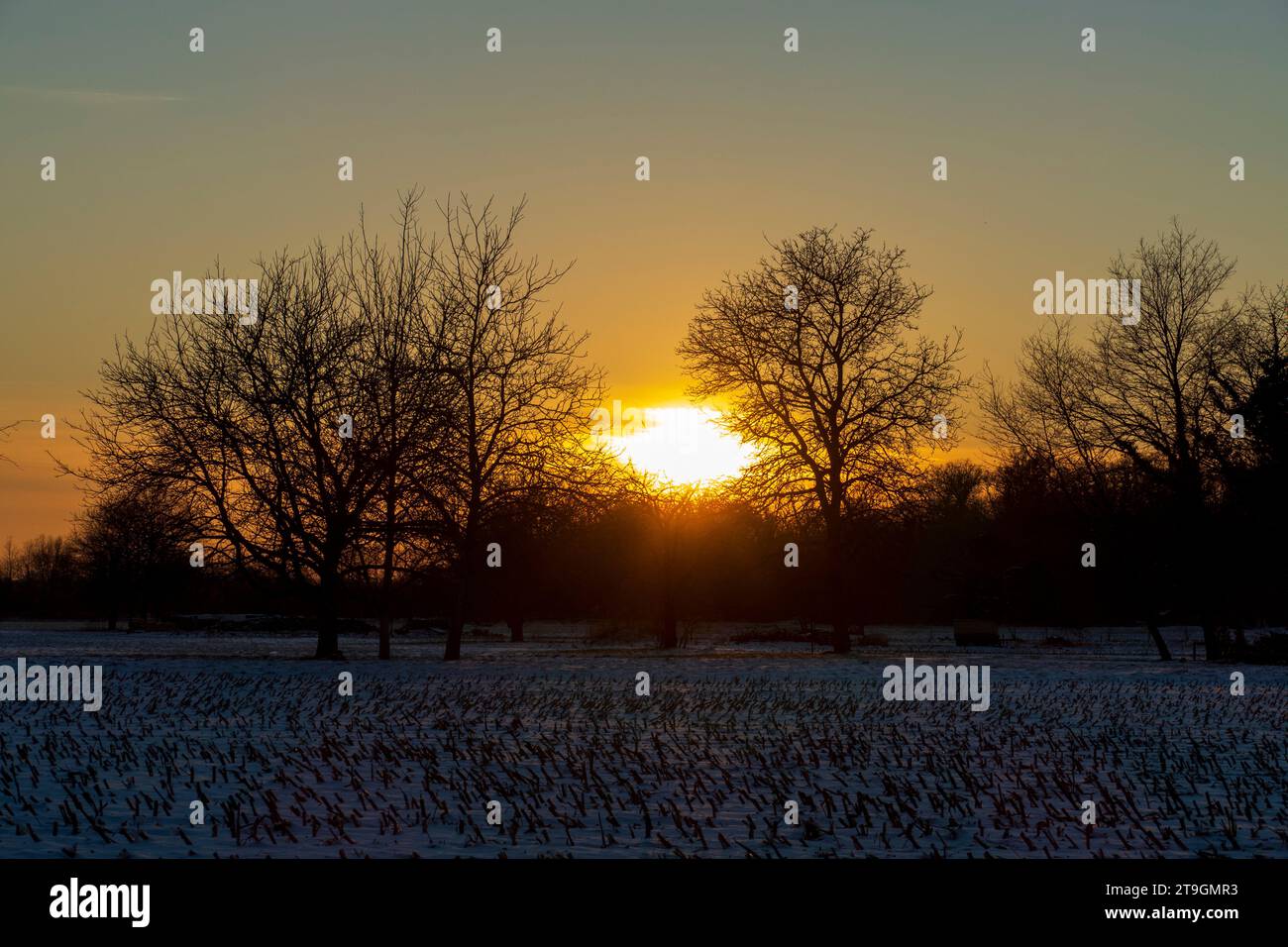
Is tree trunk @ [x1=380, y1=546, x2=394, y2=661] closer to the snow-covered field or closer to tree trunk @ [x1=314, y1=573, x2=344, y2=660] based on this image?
tree trunk @ [x1=314, y1=573, x2=344, y2=660]

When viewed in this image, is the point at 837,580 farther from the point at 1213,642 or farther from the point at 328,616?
the point at 328,616

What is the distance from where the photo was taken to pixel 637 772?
502 inches

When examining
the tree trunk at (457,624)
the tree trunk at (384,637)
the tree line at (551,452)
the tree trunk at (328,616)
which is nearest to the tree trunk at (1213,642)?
the tree line at (551,452)

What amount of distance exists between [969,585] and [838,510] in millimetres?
30639

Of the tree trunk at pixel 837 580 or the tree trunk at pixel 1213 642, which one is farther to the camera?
the tree trunk at pixel 1213 642

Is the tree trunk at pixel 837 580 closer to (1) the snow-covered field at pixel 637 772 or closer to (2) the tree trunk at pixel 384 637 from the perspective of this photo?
(1) the snow-covered field at pixel 637 772

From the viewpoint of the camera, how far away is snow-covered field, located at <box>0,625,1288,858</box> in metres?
9.45

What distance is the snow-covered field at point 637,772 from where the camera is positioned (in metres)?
9.45

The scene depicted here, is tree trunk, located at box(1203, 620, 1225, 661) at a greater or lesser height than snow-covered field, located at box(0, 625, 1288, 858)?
lesser

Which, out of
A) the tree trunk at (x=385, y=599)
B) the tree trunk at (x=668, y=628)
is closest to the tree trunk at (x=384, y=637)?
the tree trunk at (x=385, y=599)

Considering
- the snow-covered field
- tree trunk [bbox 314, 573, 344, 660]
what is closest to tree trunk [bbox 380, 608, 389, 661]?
tree trunk [bbox 314, 573, 344, 660]

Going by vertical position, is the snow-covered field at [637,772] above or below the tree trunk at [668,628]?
above
